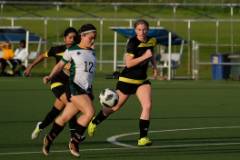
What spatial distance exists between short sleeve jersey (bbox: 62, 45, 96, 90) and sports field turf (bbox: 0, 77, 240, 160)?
1084 mm

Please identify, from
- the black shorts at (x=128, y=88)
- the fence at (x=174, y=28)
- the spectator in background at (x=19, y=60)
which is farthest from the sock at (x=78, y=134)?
the spectator in background at (x=19, y=60)

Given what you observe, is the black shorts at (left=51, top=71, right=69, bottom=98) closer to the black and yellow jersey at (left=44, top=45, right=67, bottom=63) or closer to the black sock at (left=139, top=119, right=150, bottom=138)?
the black and yellow jersey at (left=44, top=45, right=67, bottom=63)

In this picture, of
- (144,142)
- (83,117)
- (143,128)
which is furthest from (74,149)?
(143,128)

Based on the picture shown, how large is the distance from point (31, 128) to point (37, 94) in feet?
33.2

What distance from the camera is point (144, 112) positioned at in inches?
570

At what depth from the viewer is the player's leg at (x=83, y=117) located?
12.6m

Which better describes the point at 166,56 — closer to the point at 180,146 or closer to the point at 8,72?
the point at 8,72

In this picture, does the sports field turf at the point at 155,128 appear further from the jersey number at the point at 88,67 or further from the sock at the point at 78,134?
the jersey number at the point at 88,67

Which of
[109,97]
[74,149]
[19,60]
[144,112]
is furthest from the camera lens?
[19,60]

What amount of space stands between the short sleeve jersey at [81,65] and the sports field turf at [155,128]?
108 centimetres

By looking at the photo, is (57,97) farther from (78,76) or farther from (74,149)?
(74,149)

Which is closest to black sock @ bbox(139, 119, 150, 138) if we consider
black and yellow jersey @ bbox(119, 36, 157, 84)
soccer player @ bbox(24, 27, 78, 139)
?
black and yellow jersey @ bbox(119, 36, 157, 84)

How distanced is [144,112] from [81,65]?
2050 mm

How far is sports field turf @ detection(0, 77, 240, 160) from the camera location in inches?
513
